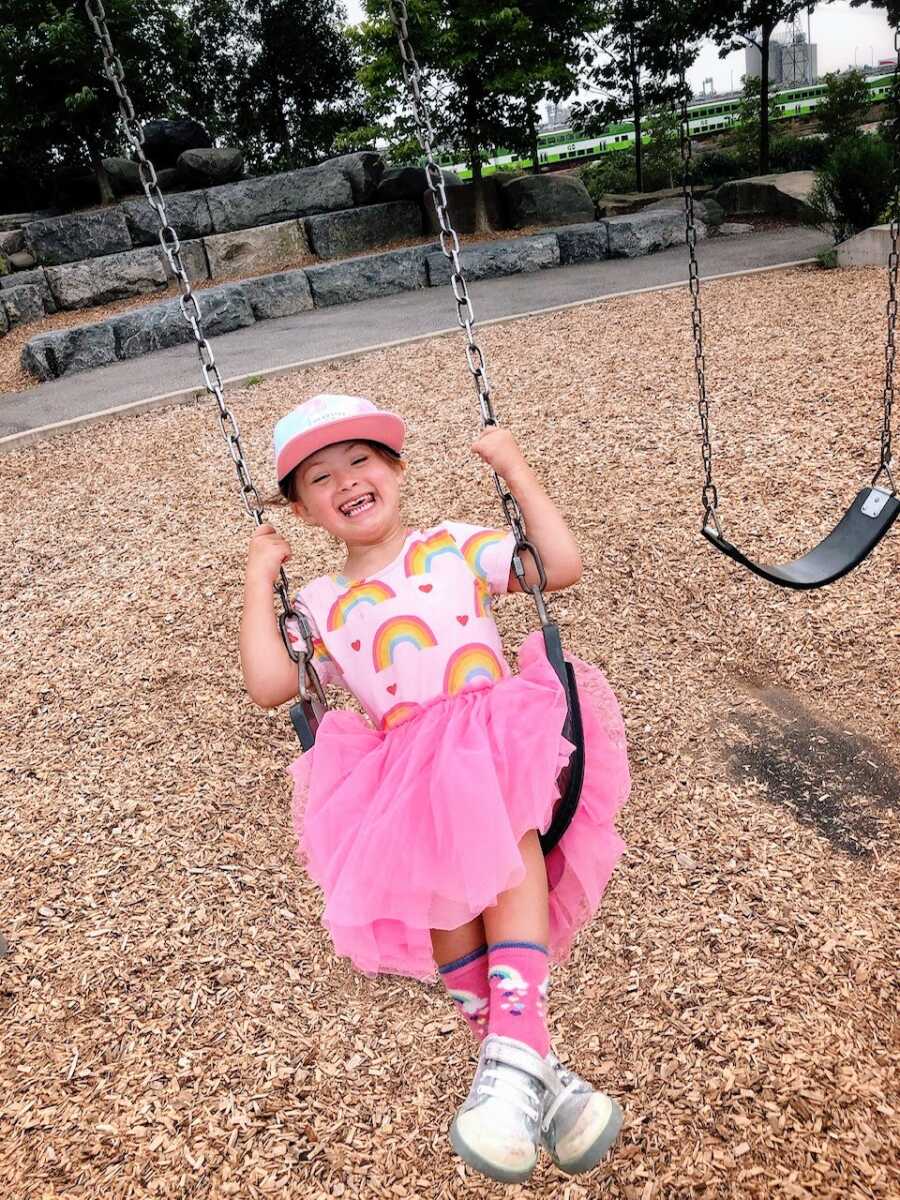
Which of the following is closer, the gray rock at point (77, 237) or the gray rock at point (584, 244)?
the gray rock at point (584, 244)

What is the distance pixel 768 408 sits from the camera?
5.77 metres

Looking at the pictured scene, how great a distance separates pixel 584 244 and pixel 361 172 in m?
4.56

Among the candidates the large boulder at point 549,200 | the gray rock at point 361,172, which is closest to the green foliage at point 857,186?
the large boulder at point 549,200

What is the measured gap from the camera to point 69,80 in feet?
46.6

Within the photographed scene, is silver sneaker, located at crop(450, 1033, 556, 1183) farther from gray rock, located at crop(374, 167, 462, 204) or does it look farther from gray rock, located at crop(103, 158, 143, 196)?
gray rock, located at crop(103, 158, 143, 196)

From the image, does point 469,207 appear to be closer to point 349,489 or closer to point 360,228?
point 360,228

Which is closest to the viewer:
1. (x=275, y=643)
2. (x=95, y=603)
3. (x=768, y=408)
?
(x=275, y=643)

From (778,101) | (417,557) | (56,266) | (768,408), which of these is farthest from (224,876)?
(778,101)

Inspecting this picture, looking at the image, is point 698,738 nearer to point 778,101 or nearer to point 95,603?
point 95,603

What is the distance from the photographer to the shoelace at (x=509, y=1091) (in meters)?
1.39

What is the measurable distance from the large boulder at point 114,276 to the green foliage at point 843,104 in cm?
1301

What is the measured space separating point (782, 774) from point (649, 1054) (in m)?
1.18

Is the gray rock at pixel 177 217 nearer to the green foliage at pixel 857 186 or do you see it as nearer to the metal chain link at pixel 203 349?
the green foliage at pixel 857 186

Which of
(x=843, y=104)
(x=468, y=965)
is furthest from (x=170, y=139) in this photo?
(x=468, y=965)
